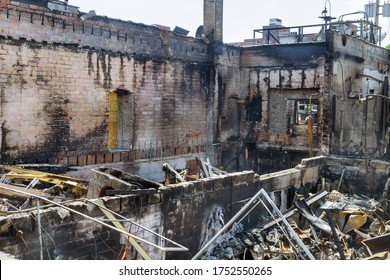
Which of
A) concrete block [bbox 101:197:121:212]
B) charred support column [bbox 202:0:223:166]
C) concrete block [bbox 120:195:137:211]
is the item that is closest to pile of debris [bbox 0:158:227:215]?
concrete block [bbox 120:195:137:211]

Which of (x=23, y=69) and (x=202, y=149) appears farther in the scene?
(x=202, y=149)

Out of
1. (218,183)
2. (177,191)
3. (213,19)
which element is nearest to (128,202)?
(177,191)

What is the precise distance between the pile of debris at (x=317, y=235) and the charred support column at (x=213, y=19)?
8450 mm

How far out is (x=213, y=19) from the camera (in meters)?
17.8

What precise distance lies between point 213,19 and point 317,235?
10.3m

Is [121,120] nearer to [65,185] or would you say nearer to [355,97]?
[65,185]

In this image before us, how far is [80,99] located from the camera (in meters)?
13.4

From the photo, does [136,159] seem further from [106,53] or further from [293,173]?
[293,173]

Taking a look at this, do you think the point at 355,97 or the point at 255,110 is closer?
the point at 355,97

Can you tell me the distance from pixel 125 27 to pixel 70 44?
2.21 m

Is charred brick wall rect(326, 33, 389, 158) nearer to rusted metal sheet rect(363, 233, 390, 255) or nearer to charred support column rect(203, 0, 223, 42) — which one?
charred support column rect(203, 0, 223, 42)

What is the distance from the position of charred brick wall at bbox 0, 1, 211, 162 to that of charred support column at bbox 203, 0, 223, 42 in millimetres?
762

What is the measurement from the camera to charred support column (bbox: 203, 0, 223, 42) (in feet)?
58.3
